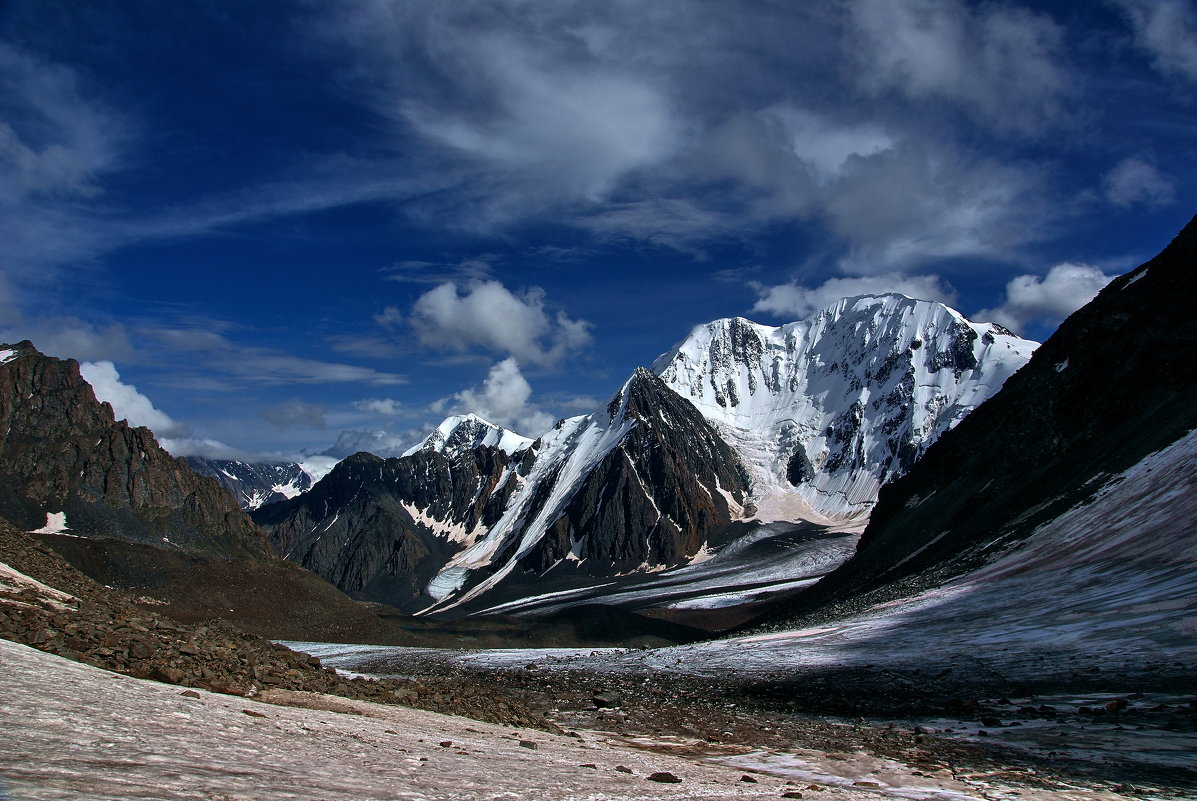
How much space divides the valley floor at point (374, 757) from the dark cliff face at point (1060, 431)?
38098mm

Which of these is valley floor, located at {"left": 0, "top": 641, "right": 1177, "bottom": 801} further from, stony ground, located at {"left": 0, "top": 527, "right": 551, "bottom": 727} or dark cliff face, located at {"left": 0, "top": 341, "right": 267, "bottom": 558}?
dark cliff face, located at {"left": 0, "top": 341, "right": 267, "bottom": 558}

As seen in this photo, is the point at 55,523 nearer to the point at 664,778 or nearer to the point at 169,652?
the point at 169,652

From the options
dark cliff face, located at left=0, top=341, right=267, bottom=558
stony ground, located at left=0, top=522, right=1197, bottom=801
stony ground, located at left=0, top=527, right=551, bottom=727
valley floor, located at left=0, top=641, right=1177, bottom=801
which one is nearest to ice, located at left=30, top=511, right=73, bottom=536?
dark cliff face, located at left=0, top=341, right=267, bottom=558

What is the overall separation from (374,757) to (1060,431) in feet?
240

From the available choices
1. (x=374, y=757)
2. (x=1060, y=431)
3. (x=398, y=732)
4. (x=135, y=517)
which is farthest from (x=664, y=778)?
(x=135, y=517)

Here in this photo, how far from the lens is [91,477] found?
455 feet

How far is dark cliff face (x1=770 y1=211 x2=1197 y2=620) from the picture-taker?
5216 cm

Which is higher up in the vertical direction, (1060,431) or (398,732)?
(1060,431)

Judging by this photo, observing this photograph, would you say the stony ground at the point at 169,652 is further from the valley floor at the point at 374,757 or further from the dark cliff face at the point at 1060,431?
the dark cliff face at the point at 1060,431

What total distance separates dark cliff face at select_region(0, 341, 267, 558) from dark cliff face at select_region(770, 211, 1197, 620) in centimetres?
12019

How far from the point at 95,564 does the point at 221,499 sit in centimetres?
6161

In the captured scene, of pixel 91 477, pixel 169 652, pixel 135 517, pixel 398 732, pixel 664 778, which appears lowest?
pixel 664 778

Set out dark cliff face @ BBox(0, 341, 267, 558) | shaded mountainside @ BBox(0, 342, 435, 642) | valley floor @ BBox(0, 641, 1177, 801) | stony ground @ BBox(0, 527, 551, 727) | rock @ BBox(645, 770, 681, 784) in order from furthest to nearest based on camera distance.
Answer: dark cliff face @ BBox(0, 341, 267, 558)
shaded mountainside @ BBox(0, 342, 435, 642)
stony ground @ BBox(0, 527, 551, 727)
rock @ BBox(645, 770, 681, 784)
valley floor @ BBox(0, 641, 1177, 801)

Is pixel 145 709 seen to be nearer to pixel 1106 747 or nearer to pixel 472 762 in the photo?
pixel 472 762
